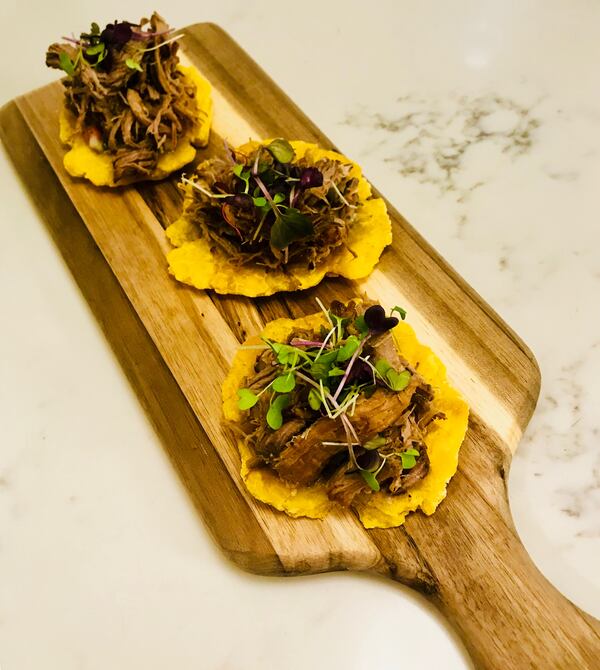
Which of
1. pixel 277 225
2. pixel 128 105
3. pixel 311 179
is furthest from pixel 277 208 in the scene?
pixel 128 105

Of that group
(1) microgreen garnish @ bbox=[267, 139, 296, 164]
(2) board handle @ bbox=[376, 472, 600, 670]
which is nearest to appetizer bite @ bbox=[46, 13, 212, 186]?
(1) microgreen garnish @ bbox=[267, 139, 296, 164]

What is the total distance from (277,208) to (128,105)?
92 centimetres

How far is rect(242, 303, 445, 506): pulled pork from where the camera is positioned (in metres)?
2.11

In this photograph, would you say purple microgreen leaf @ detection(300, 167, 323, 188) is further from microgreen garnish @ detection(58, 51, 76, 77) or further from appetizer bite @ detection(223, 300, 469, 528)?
microgreen garnish @ detection(58, 51, 76, 77)

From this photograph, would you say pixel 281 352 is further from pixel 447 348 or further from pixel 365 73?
pixel 365 73

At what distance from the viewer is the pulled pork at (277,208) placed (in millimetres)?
2602

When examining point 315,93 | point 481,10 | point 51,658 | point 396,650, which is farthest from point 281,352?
point 481,10

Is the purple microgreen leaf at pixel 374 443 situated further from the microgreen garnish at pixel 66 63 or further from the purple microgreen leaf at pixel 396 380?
the microgreen garnish at pixel 66 63

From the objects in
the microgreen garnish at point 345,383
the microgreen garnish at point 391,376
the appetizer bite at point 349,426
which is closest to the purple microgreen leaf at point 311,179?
the appetizer bite at point 349,426

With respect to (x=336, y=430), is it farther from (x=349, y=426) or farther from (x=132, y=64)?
(x=132, y=64)

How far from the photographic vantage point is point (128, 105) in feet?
9.68

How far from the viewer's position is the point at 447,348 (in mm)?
2514

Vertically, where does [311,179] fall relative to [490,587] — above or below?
above

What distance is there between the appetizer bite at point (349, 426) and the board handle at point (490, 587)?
0.10 m
